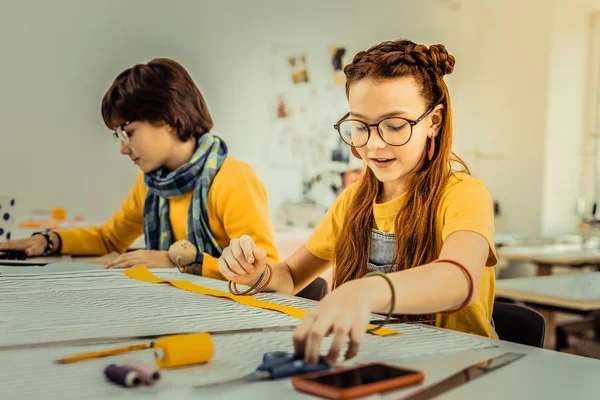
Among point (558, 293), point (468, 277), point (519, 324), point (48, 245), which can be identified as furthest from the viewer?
point (558, 293)

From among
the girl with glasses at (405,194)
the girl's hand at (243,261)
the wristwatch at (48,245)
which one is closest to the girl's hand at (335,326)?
the girl with glasses at (405,194)

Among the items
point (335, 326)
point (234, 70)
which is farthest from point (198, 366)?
point (234, 70)

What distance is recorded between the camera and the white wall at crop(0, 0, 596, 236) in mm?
3289

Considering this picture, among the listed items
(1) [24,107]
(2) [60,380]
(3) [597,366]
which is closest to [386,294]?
(3) [597,366]

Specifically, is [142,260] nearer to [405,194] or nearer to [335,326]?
[405,194]

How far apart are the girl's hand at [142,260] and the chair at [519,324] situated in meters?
0.75

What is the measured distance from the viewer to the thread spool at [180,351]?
2.07ft

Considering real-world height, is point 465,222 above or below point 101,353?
above

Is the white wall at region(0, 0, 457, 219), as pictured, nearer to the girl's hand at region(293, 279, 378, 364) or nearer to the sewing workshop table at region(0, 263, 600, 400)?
the sewing workshop table at region(0, 263, 600, 400)

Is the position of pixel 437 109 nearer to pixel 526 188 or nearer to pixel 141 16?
pixel 141 16

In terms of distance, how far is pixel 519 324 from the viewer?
1164 millimetres

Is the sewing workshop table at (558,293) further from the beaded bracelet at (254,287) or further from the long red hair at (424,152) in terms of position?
the beaded bracelet at (254,287)

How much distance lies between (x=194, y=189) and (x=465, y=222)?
98 centimetres

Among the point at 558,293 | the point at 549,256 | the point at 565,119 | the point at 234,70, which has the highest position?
the point at 234,70
